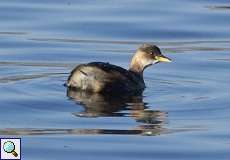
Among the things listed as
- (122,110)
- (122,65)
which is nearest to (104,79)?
(122,110)

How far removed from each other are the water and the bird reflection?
0.01 m

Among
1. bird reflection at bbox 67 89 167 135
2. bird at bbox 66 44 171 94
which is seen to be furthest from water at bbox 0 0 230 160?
bird at bbox 66 44 171 94

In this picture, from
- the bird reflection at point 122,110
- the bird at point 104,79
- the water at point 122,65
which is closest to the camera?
the water at point 122,65

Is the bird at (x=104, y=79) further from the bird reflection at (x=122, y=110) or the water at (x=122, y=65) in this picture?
the water at (x=122, y=65)

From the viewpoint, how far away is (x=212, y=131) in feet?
46.7

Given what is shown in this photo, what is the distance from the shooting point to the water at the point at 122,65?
13547 mm

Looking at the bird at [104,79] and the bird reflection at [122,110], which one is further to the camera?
the bird at [104,79]

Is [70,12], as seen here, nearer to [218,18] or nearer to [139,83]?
[218,18]

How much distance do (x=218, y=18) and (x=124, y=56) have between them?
→ 3.80m

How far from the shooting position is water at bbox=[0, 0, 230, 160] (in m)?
13.5

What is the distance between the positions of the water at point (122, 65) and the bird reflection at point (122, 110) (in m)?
0.01

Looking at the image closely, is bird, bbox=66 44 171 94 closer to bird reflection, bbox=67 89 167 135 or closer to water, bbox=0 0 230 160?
bird reflection, bbox=67 89 167 135

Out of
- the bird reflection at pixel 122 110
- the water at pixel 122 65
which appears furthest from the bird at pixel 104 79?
the water at pixel 122 65

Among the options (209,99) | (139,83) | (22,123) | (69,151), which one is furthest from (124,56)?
(69,151)
